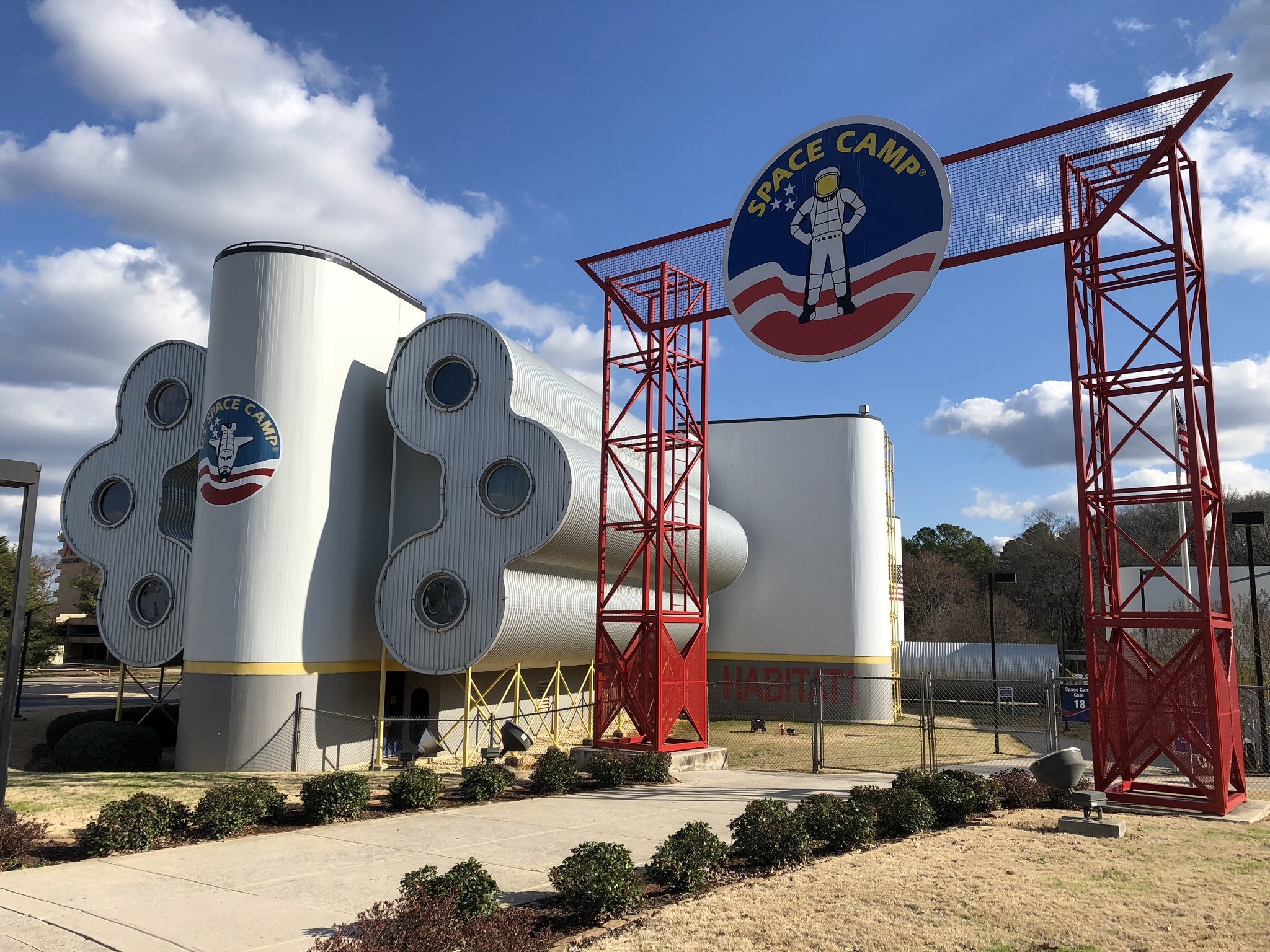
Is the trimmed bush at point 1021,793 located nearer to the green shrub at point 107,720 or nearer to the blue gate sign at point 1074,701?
the blue gate sign at point 1074,701

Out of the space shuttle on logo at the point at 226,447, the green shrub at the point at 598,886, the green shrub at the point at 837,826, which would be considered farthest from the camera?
the space shuttle on logo at the point at 226,447

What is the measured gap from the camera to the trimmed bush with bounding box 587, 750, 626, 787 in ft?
61.5

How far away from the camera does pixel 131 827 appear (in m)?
12.2

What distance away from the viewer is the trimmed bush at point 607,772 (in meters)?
18.7

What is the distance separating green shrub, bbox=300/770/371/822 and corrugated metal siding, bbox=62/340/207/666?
12069 millimetres

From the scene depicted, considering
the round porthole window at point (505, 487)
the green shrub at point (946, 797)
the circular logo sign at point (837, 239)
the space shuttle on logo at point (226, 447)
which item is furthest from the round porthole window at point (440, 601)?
the green shrub at point (946, 797)

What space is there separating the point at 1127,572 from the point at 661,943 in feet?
146

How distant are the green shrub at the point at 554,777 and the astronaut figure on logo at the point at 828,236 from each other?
9.57 meters

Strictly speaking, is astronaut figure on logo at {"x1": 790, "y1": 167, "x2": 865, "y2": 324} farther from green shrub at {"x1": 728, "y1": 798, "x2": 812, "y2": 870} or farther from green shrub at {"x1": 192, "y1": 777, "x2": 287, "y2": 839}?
Answer: green shrub at {"x1": 192, "y1": 777, "x2": 287, "y2": 839}

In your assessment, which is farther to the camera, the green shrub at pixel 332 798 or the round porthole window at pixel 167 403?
the round porthole window at pixel 167 403

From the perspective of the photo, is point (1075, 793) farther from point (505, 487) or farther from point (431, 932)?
point (505, 487)

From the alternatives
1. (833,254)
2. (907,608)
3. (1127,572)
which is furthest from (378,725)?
(907,608)

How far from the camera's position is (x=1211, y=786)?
15.0m

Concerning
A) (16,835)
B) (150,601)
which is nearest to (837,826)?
(16,835)
